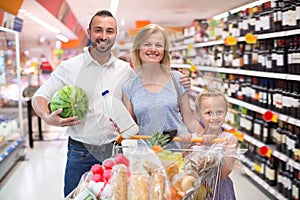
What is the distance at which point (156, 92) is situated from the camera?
1.90 metres

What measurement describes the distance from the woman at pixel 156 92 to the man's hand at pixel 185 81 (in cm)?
2

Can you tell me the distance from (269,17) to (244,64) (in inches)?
36.1

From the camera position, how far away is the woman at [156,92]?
1831mm

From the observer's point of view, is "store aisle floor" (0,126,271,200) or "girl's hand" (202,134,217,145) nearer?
"girl's hand" (202,134,217,145)

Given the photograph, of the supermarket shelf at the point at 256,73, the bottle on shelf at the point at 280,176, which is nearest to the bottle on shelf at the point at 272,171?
the bottle on shelf at the point at 280,176

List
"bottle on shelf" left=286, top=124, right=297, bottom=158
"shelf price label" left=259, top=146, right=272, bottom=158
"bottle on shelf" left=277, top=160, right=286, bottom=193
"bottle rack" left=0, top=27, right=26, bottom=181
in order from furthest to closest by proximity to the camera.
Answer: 1. "bottle rack" left=0, top=27, right=26, bottom=181
2. "shelf price label" left=259, top=146, right=272, bottom=158
3. "bottle on shelf" left=277, top=160, right=286, bottom=193
4. "bottle on shelf" left=286, top=124, right=297, bottom=158

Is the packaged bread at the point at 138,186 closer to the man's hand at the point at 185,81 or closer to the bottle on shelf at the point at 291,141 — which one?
the man's hand at the point at 185,81

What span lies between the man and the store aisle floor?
2.35 metres

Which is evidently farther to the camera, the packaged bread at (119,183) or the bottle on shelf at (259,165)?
the bottle on shelf at (259,165)

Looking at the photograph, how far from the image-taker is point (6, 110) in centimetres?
714

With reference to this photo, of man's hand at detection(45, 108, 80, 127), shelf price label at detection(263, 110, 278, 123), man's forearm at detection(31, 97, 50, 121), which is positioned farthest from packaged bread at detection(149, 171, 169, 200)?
shelf price label at detection(263, 110, 278, 123)

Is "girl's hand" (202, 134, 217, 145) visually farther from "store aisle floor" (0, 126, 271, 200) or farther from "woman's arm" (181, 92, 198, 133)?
"store aisle floor" (0, 126, 271, 200)

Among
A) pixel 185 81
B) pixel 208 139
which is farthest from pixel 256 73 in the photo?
pixel 208 139

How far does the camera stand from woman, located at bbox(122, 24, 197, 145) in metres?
1.83
